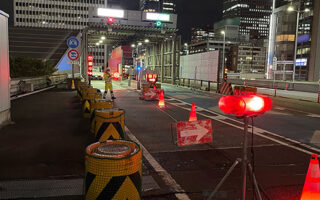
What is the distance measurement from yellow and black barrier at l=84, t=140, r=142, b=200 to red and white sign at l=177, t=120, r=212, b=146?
334cm

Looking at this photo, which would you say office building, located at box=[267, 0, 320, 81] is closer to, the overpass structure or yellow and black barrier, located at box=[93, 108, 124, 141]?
the overpass structure

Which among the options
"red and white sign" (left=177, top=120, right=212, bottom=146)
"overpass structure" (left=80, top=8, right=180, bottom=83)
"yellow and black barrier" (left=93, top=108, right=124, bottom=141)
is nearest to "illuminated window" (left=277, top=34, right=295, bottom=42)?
"overpass structure" (left=80, top=8, right=180, bottom=83)

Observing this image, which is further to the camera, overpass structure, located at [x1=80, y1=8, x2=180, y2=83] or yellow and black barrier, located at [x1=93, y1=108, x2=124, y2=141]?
overpass structure, located at [x1=80, y1=8, x2=180, y2=83]

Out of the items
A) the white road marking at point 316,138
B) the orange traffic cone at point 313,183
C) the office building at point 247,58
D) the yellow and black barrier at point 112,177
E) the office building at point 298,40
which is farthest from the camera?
the office building at point 247,58

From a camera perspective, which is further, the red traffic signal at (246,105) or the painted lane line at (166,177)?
the painted lane line at (166,177)

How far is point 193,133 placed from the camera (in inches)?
282

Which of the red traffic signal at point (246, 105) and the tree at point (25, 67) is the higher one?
the tree at point (25, 67)

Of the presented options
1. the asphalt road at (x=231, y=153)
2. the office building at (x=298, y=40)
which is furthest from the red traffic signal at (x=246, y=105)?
the office building at (x=298, y=40)

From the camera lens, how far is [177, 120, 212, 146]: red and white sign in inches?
269

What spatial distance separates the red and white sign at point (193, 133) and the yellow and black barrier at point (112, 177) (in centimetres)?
334

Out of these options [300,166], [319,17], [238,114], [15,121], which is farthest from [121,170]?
[319,17]

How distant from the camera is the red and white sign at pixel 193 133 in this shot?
684 centimetres

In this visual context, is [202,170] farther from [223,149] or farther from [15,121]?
[15,121]

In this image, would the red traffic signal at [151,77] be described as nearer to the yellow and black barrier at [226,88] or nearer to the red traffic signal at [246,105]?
the yellow and black barrier at [226,88]
